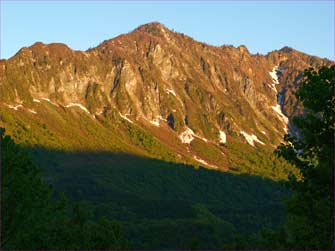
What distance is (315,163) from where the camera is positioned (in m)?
38.0

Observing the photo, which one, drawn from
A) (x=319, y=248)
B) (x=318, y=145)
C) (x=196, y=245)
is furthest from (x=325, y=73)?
(x=196, y=245)

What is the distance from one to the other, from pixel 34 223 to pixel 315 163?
20.0m

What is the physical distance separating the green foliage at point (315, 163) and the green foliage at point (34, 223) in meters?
13.8

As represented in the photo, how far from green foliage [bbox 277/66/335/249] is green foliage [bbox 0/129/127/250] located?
544 inches

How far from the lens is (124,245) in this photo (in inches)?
1938

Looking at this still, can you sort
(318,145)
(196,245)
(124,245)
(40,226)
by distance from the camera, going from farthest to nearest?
1. (124,245)
2. (40,226)
3. (318,145)
4. (196,245)

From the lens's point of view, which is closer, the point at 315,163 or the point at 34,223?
the point at 315,163

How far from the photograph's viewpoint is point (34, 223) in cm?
4712

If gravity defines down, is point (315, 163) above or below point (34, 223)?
above

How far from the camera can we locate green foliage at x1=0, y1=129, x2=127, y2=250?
1768 inches

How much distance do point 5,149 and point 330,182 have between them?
25525 mm

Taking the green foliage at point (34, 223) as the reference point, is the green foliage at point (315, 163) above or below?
above

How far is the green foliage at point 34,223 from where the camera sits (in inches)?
1768

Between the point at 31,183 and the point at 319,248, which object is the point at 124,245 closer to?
the point at 31,183
